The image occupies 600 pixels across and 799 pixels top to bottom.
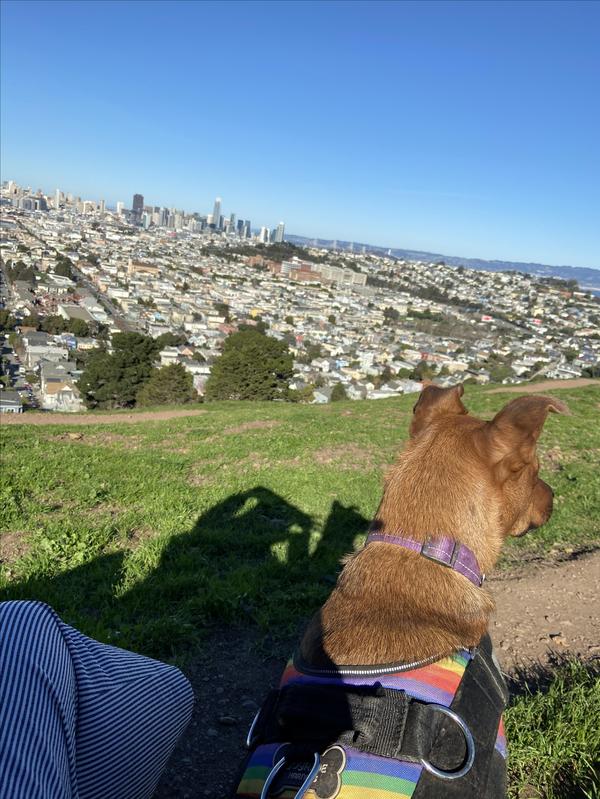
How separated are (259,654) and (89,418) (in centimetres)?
910

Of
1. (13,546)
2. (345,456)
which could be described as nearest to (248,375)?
(345,456)

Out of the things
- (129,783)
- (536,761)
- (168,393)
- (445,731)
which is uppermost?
(445,731)

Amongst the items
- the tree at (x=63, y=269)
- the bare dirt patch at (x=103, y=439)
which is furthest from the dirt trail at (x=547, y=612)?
the tree at (x=63, y=269)

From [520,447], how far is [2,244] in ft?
288

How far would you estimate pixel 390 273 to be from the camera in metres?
136

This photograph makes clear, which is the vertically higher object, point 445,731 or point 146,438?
point 445,731

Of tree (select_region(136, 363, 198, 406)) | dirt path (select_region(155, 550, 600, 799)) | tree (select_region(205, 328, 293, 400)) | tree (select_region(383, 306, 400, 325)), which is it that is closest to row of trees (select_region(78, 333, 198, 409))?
tree (select_region(136, 363, 198, 406))

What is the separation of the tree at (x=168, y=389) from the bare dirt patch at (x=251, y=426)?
10.4 m

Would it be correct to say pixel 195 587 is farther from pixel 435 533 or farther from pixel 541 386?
pixel 541 386

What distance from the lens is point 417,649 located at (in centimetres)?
134

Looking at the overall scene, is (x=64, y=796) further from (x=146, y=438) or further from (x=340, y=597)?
(x=146, y=438)

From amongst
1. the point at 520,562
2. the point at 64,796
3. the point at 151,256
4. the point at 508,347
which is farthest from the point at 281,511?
the point at 151,256

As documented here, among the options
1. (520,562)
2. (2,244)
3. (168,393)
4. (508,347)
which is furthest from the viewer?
(2,244)

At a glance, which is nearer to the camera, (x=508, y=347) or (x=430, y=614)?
(x=430, y=614)
